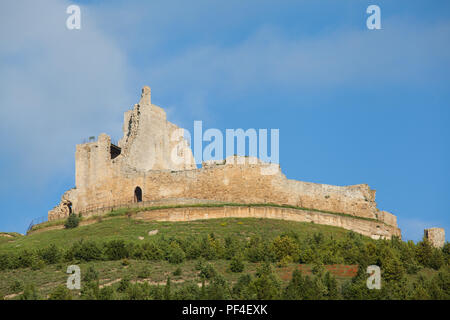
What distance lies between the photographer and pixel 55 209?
47.6 m

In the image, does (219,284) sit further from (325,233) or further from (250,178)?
(250,178)

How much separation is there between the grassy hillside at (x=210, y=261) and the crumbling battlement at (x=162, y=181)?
3690mm

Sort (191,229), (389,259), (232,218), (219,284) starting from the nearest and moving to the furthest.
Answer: (219,284) → (389,259) → (191,229) → (232,218)

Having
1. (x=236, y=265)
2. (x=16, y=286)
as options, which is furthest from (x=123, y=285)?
(x=236, y=265)

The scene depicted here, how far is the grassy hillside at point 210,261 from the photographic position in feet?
82.8

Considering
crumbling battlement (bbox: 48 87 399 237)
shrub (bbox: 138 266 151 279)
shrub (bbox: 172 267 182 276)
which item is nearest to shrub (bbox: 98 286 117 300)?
shrub (bbox: 138 266 151 279)

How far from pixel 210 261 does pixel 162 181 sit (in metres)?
13.8

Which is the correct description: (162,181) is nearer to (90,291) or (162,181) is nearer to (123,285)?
(123,285)

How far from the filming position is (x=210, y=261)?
3164cm

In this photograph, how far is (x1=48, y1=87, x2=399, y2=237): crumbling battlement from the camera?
4303 cm

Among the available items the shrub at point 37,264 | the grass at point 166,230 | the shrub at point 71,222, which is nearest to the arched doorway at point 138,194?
the grass at point 166,230

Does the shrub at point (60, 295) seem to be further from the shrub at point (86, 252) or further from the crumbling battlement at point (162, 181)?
the crumbling battlement at point (162, 181)
